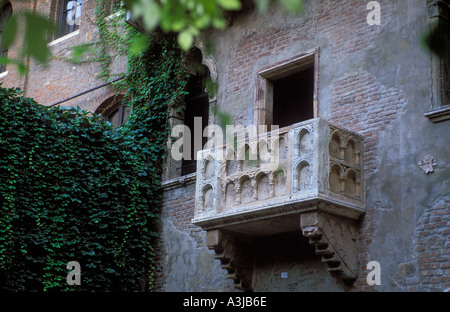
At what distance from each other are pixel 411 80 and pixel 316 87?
1.53 meters

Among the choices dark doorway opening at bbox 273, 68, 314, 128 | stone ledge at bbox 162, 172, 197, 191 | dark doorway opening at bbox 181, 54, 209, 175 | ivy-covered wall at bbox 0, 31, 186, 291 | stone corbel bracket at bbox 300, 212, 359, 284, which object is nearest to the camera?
stone corbel bracket at bbox 300, 212, 359, 284

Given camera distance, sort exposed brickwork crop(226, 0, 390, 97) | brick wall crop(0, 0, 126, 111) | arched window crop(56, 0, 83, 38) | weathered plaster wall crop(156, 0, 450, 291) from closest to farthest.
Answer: weathered plaster wall crop(156, 0, 450, 291)
exposed brickwork crop(226, 0, 390, 97)
brick wall crop(0, 0, 126, 111)
arched window crop(56, 0, 83, 38)

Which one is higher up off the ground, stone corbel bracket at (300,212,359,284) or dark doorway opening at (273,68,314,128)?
dark doorway opening at (273,68,314,128)

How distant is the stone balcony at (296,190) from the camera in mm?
8844

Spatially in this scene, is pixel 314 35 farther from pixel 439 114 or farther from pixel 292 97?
pixel 439 114

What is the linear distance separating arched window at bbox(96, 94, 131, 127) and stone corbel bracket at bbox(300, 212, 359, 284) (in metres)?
6.00

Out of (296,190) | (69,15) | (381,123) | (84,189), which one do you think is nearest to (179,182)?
(84,189)

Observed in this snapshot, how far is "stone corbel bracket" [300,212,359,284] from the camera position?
8.83 m

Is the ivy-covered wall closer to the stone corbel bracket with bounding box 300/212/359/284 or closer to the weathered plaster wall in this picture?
the weathered plaster wall

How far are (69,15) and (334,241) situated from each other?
31.5ft

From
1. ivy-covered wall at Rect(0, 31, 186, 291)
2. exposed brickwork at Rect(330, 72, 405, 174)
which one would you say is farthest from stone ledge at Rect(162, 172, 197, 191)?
exposed brickwork at Rect(330, 72, 405, 174)

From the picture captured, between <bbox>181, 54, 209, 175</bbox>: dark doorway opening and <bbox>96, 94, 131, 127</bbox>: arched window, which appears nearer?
<bbox>181, 54, 209, 175</bbox>: dark doorway opening

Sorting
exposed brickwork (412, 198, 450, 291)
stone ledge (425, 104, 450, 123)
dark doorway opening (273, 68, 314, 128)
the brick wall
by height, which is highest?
the brick wall
